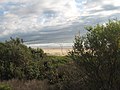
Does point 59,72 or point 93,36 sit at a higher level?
point 93,36

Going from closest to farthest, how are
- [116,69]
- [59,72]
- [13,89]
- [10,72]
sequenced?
[116,69] → [13,89] → [59,72] → [10,72]

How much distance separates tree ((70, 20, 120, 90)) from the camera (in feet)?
69.8

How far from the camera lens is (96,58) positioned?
21859 mm

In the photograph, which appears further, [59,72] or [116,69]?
[59,72]

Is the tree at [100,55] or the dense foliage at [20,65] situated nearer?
the tree at [100,55]

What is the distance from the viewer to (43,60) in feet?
125

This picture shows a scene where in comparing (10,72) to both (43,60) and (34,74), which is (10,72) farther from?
(43,60)

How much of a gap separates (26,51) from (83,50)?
15819 mm

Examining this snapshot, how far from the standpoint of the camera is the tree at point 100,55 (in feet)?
69.8

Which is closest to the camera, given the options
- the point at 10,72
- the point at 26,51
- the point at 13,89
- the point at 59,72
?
the point at 13,89

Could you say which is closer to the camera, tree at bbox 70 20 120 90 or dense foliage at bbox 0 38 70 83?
tree at bbox 70 20 120 90

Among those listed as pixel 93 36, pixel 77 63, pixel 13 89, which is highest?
pixel 93 36

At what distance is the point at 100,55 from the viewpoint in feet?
71.2

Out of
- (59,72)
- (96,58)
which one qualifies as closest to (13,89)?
(59,72)
